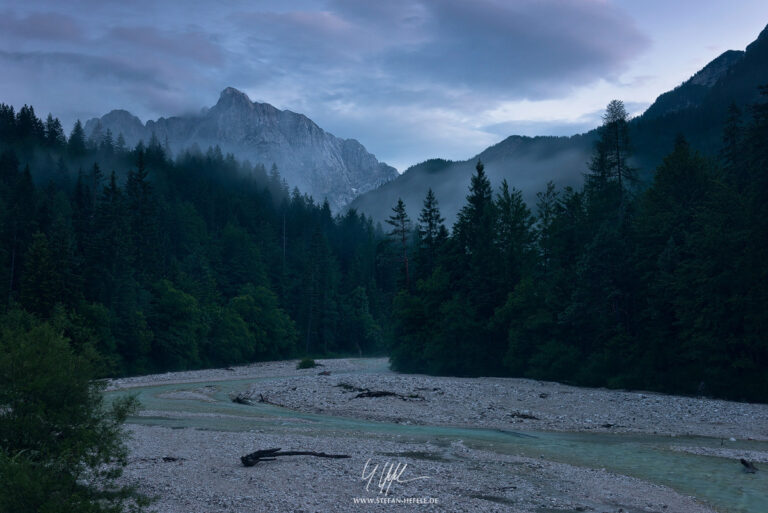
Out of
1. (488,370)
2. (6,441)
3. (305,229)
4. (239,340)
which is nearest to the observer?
(6,441)

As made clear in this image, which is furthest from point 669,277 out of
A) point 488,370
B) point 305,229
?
point 305,229

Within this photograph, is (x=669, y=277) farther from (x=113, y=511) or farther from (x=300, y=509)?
(x=113, y=511)

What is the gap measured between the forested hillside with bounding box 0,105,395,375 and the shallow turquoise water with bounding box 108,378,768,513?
6.58m

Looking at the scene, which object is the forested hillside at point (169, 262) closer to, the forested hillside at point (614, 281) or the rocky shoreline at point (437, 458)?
the rocky shoreline at point (437, 458)

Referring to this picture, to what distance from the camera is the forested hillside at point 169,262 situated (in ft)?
179

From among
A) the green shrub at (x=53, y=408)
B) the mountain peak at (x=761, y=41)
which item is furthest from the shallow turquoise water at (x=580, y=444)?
the mountain peak at (x=761, y=41)

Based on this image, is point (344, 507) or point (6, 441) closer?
point (6, 441)

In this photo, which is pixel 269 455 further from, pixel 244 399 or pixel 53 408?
pixel 244 399

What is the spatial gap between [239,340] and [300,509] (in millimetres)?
64410

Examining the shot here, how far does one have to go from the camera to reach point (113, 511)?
791 cm
